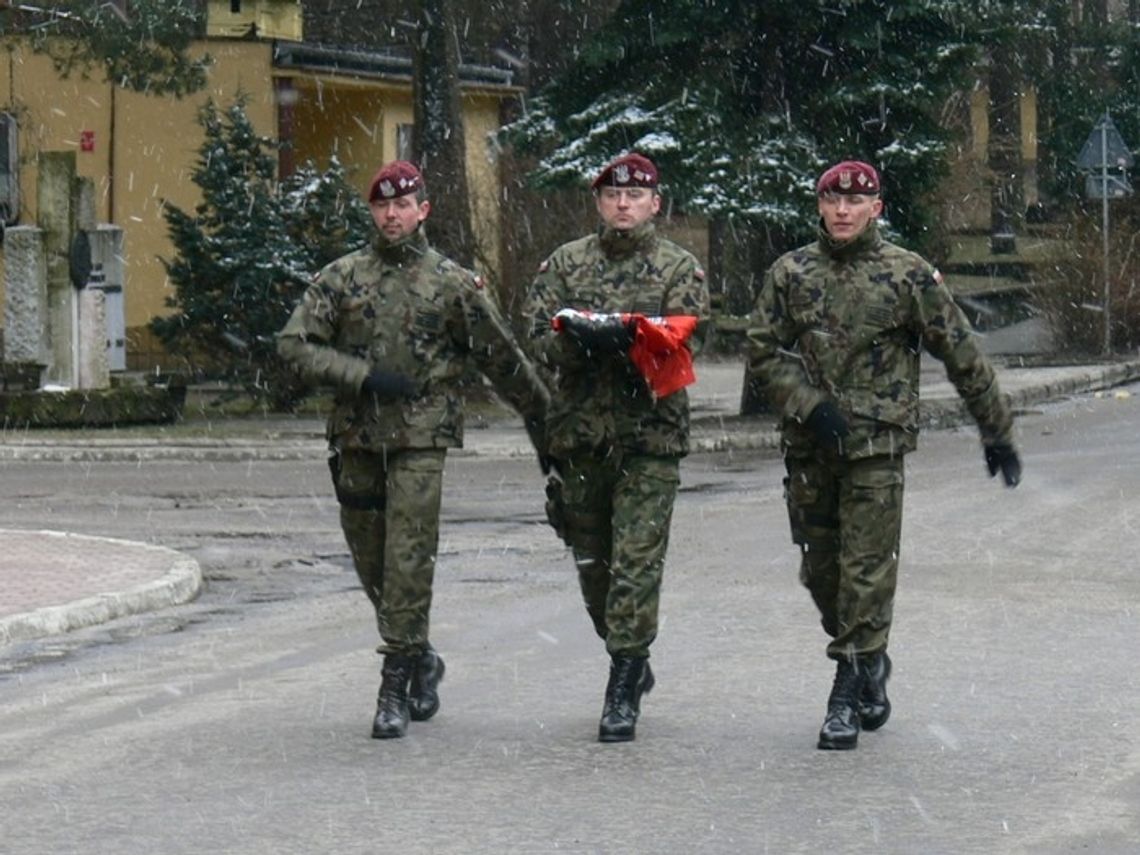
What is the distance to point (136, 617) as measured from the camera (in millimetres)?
12250

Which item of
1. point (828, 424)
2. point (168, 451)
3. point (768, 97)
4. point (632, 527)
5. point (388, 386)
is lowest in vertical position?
point (168, 451)

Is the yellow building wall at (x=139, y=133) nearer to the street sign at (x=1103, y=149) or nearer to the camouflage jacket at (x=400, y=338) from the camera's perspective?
the street sign at (x=1103, y=149)

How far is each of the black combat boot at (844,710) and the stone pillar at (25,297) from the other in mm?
17345

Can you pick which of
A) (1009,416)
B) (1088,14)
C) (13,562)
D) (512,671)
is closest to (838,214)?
(1009,416)

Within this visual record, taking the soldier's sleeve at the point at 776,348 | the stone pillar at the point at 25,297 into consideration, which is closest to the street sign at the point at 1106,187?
the stone pillar at the point at 25,297

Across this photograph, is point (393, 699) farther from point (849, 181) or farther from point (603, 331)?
point (849, 181)

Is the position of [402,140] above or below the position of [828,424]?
above

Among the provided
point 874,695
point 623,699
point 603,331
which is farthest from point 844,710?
point 603,331

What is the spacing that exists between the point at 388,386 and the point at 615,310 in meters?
0.74

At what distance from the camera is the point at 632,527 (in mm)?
8617

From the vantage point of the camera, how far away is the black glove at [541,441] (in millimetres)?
8820

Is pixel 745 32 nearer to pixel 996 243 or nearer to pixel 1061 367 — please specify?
pixel 1061 367

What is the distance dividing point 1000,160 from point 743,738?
167 ft

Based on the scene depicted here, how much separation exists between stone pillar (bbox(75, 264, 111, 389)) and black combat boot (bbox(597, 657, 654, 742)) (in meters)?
16.8
